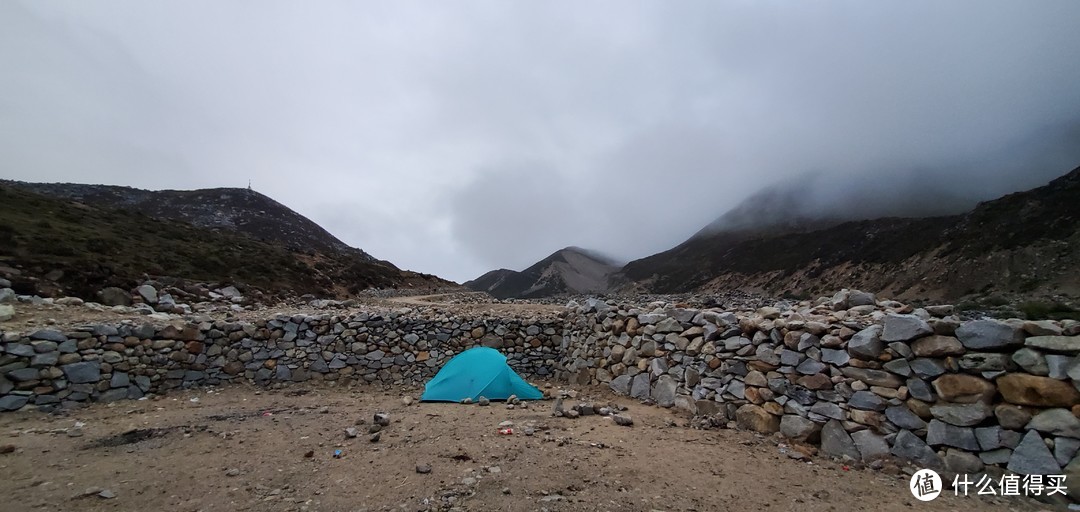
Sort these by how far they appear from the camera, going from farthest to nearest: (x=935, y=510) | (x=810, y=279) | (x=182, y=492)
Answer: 1. (x=810, y=279)
2. (x=182, y=492)
3. (x=935, y=510)

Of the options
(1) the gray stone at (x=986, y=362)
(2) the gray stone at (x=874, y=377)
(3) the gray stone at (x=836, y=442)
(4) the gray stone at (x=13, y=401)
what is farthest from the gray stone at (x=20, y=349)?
(1) the gray stone at (x=986, y=362)

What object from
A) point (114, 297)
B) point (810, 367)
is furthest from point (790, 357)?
point (114, 297)

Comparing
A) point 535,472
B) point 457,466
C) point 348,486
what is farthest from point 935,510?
point 348,486

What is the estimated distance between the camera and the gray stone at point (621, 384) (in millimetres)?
8539

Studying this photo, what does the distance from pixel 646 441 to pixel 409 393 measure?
18.9 feet

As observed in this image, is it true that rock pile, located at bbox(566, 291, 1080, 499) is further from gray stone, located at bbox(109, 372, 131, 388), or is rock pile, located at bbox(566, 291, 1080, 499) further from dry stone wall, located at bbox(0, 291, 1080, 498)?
gray stone, located at bbox(109, 372, 131, 388)

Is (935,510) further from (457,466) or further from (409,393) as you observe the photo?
(409,393)

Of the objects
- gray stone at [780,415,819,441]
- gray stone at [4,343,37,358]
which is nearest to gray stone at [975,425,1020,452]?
gray stone at [780,415,819,441]

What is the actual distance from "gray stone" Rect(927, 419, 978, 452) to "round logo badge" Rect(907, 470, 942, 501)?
0.96 ft

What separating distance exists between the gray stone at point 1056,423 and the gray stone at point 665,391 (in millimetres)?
4087

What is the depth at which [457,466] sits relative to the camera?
4.75 meters

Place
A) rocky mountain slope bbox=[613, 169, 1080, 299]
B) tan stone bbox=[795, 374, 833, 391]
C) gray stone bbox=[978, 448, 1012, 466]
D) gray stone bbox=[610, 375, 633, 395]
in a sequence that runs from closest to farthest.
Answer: gray stone bbox=[978, 448, 1012, 466] → tan stone bbox=[795, 374, 833, 391] → gray stone bbox=[610, 375, 633, 395] → rocky mountain slope bbox=[613, 169, 1080, 299]

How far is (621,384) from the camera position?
343 inches

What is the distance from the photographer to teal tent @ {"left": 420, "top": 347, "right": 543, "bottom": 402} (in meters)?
8.20
